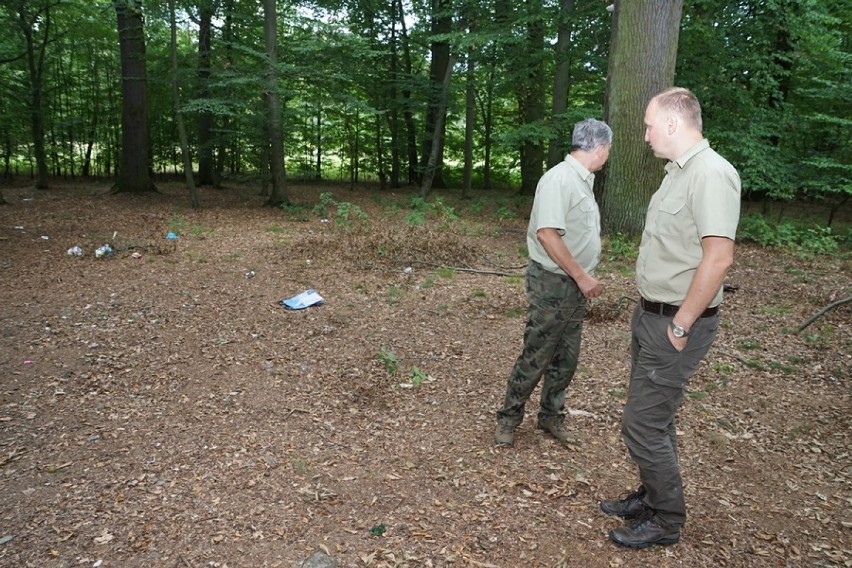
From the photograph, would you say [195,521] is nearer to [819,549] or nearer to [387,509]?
[387,509]

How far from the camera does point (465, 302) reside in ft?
20.1

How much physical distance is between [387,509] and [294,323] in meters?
2.97

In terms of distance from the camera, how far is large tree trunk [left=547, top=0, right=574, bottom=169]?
10410 millimetres

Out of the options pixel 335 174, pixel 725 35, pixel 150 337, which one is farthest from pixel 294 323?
pixel 335 174

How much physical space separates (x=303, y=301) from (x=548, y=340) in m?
3.49

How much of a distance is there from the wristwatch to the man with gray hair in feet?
2.31

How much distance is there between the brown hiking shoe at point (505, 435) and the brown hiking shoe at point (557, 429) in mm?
258

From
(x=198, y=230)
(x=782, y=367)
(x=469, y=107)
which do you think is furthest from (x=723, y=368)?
(x=469, y=107)

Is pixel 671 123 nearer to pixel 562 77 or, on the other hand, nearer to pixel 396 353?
pixel 396 353

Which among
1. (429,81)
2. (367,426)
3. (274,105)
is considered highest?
(429,81)

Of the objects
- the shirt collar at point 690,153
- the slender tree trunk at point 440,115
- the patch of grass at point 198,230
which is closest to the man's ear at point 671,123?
the shirt collar at point 690,153

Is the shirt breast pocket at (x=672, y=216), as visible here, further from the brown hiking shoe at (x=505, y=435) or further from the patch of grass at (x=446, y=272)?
the patch of grass at (x=446, y=272)

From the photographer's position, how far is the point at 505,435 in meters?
3.41

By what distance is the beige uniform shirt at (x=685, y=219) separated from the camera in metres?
2.08
